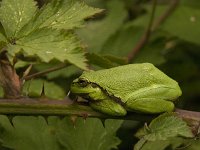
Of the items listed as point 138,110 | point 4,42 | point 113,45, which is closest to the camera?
point 4,42

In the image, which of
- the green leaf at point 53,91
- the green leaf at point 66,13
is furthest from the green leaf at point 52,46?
the green leaf at point 53,91

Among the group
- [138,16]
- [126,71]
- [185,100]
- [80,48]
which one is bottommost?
[185,100]

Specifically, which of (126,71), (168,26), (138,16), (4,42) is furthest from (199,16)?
(4,42)

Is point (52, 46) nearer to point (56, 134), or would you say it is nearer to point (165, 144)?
point (56, 134)

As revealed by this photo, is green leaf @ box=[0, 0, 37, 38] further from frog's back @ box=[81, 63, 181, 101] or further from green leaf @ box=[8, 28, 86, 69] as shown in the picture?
frog's back @ box=[81, 63, 181, 101]

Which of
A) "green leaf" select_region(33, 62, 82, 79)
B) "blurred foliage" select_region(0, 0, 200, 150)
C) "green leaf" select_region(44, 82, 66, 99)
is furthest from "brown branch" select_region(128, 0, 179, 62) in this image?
"green leaf" select_region(44, 82, 66, 99)

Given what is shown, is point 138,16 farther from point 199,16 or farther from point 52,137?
point 52,137

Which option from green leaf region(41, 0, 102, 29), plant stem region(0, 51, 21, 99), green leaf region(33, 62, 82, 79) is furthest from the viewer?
green leaf region(33, 62, 82, 79)
